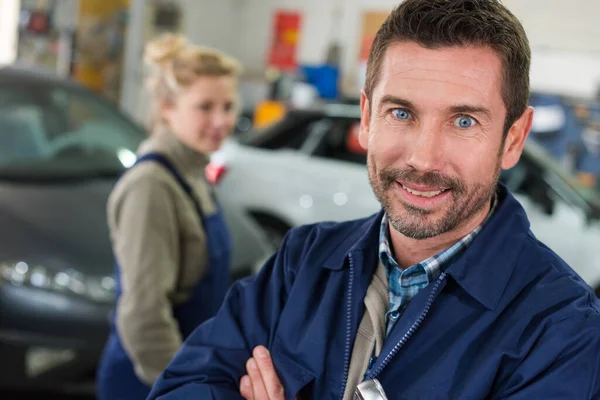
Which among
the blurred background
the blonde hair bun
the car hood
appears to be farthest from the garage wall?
the blonde hair bun

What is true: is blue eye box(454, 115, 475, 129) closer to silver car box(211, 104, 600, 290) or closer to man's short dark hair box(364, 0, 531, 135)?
man's short dark hair box(364, 0, 531, 135)

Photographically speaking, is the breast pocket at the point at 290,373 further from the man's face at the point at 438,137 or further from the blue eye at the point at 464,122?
the blue eye at the point at 464,122

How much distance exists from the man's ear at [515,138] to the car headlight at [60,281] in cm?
226

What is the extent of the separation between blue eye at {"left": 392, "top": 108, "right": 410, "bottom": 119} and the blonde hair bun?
1156mm

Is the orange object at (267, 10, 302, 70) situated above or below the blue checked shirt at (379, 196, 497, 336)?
below

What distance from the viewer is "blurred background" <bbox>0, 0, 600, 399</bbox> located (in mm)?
3230

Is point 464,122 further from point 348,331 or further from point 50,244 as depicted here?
point 50,244

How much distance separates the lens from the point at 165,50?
7.57 ft

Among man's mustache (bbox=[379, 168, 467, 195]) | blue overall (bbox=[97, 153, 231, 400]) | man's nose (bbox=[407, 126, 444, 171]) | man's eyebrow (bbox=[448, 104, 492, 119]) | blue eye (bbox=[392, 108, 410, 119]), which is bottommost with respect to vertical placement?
blue overall (bbox=[97, 153, 231, 400])

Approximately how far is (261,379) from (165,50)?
123 cm

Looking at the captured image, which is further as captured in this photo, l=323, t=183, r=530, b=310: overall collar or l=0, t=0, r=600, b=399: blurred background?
l=0, t=0, r=600, b=399: blurred background

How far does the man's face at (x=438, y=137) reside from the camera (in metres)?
1.23

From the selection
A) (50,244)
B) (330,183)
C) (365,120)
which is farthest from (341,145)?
(365,120)

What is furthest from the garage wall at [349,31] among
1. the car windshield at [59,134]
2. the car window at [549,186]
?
the car windshield at [59,134]
